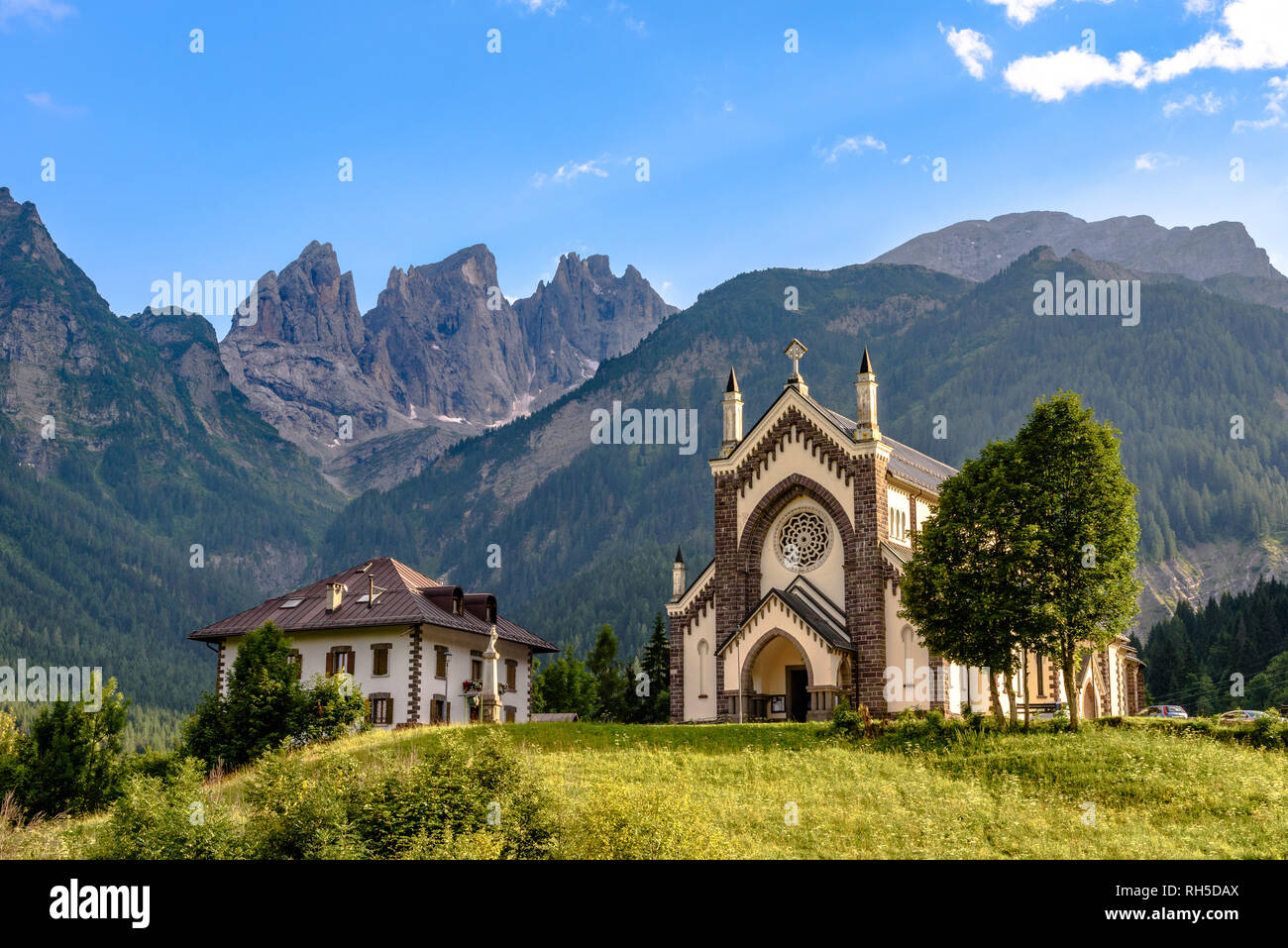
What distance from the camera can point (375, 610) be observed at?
215 ft

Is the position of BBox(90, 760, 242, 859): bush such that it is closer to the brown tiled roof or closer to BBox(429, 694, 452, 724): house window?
the brown tiled roof

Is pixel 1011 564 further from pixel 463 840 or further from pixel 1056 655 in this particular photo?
pixel 463 840

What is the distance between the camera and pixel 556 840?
2711 centimetres

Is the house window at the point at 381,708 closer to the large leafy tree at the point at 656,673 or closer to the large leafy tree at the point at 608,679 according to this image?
the large leafy tree at the point at 656,673

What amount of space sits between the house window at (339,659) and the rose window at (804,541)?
23.8 metres

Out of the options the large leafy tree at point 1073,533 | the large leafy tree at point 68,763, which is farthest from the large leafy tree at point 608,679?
the large leafy tree at point 1073,533

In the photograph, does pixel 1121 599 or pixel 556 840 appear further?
pixel 1121 599

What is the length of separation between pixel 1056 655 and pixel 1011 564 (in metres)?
4.21

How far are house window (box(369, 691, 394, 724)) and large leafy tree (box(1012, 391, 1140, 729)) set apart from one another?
3329 centimetres

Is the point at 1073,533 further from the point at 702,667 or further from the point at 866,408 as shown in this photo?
the point at 702,667

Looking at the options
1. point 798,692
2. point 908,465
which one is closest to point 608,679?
point 908,465

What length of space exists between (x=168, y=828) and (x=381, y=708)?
38.6 m

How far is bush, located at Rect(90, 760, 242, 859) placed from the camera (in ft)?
81.5

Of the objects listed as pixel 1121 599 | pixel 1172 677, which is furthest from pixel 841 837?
pixel 1172 677
